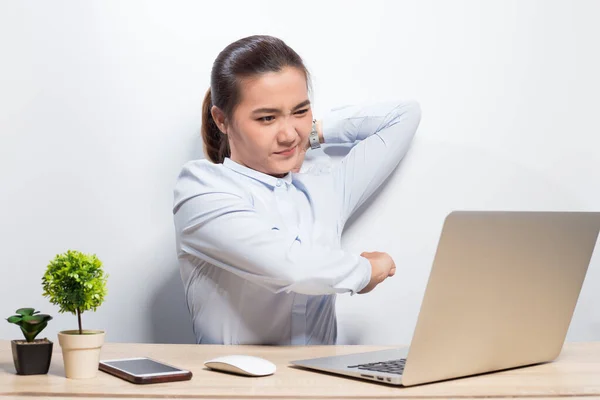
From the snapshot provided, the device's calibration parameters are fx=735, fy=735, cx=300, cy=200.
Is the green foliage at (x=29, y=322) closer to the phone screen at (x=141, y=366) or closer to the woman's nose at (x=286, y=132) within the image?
the phone screen at (x=141, y=366)

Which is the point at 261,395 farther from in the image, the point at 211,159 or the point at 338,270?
the point at 211,159

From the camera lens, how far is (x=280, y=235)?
158cm

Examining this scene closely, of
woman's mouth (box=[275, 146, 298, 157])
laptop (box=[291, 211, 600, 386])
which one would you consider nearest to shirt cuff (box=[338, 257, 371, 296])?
laptop (box=[291, 211, 600, 386])

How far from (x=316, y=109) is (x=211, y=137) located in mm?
351

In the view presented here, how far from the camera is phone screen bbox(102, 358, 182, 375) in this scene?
3.88 ft

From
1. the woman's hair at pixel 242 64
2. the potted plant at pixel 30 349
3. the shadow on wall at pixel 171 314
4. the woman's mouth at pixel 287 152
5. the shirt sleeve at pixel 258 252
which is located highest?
the woman's hair at pixel 242 64

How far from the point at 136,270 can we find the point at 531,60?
134 centimetres

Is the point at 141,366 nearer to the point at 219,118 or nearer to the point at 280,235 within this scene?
Result: the point at 280,235

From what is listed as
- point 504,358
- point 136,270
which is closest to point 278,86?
point 136,270

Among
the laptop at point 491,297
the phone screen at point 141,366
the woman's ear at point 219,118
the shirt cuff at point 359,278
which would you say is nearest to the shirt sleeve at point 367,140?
the woman's ear at point 219,118

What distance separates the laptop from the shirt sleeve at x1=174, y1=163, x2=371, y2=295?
255 mm

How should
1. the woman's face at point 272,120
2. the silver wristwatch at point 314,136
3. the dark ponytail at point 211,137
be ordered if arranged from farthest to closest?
the silver wristwatch at point 314,136, the dark ponytail at point 211,137, the woman's face at point 272,120

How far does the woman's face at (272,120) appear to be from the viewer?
5.86 ft

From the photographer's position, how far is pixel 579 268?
1.30 meters
